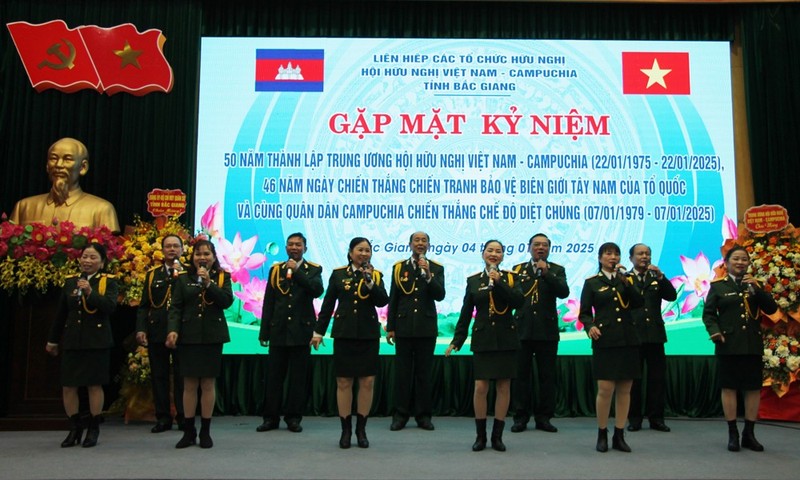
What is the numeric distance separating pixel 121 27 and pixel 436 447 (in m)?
4.57

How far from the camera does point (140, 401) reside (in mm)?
5480

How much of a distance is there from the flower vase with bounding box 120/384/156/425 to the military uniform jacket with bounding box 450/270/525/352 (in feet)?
8.41

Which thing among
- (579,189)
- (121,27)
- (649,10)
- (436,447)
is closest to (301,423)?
(436,447)

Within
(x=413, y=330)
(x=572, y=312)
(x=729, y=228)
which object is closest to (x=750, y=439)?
(x=572, y=312)

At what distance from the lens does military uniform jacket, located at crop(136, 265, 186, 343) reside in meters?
5.13

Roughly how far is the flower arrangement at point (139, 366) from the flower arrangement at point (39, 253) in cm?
69

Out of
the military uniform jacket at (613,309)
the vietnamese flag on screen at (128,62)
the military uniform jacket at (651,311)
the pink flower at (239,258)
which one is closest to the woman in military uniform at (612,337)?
the military uniform jacket at (613,309)

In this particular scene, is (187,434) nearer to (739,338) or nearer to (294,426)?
(294,426)

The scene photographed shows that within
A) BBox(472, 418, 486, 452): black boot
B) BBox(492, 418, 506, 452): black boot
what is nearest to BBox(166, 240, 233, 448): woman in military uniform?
BBox(472, 418, 486, 452): black boot

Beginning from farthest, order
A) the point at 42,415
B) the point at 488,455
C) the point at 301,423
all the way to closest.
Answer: the point at 301,423 → the point at 42,415 → the point at 488,455

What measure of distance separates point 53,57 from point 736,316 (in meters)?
5.80

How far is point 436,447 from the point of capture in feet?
14.4

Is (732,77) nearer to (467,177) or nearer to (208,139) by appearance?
(467,177)

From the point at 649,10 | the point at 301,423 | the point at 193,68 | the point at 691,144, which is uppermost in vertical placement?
the point at 649,10
